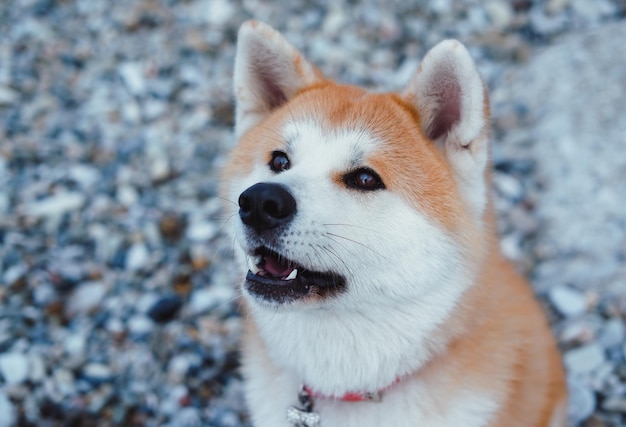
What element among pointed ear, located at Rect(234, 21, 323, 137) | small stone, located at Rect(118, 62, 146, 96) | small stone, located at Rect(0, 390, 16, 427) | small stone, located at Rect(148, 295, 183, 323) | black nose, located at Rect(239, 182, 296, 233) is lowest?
small stone, located at Rect(0, 390, 16, 427)

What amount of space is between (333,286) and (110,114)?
137 inches

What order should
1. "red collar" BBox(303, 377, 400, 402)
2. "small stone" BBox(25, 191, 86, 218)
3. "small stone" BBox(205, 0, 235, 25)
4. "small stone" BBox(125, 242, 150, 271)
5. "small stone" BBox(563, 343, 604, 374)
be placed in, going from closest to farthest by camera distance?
1. "red collar" BBox(303, 377, 400, 402)
2. "small stone" BBox(563, 343, 604, 374)
3. "small stone" BBox(125, 242, 150, 271)
4. "small stone" BBox(25, 191, 86, 218)
5. "small stone" BBox(205, 0, 235, 25)

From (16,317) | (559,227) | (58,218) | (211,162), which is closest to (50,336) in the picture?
(16,317)

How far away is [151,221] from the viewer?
14.5ft

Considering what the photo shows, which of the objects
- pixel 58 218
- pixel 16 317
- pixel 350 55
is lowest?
pixel 16 317

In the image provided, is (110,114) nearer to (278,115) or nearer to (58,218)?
(58,218)

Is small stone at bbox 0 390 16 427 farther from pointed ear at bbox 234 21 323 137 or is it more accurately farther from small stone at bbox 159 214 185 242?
pointed ear at bbox 234 21 323 137

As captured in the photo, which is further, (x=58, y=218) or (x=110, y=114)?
(x=110, y=114)

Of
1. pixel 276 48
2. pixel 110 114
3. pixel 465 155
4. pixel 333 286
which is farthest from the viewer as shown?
pixel 110 114

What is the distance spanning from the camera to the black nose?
2184 mm

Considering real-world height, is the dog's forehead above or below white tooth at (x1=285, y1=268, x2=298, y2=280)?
above

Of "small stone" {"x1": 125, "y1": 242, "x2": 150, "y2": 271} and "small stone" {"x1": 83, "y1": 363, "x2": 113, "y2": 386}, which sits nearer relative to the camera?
"small stone" {"x1": 83, "y1": 363, "x2": 113, "y2": 386}

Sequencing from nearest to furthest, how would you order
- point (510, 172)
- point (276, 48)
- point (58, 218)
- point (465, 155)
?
point (465, 155), point (276, 48), point (58, 218), point (510, 172)

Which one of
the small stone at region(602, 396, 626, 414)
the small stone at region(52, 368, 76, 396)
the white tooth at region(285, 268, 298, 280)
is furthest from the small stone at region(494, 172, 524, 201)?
the small stone at region(52, 368, 76, 396)
